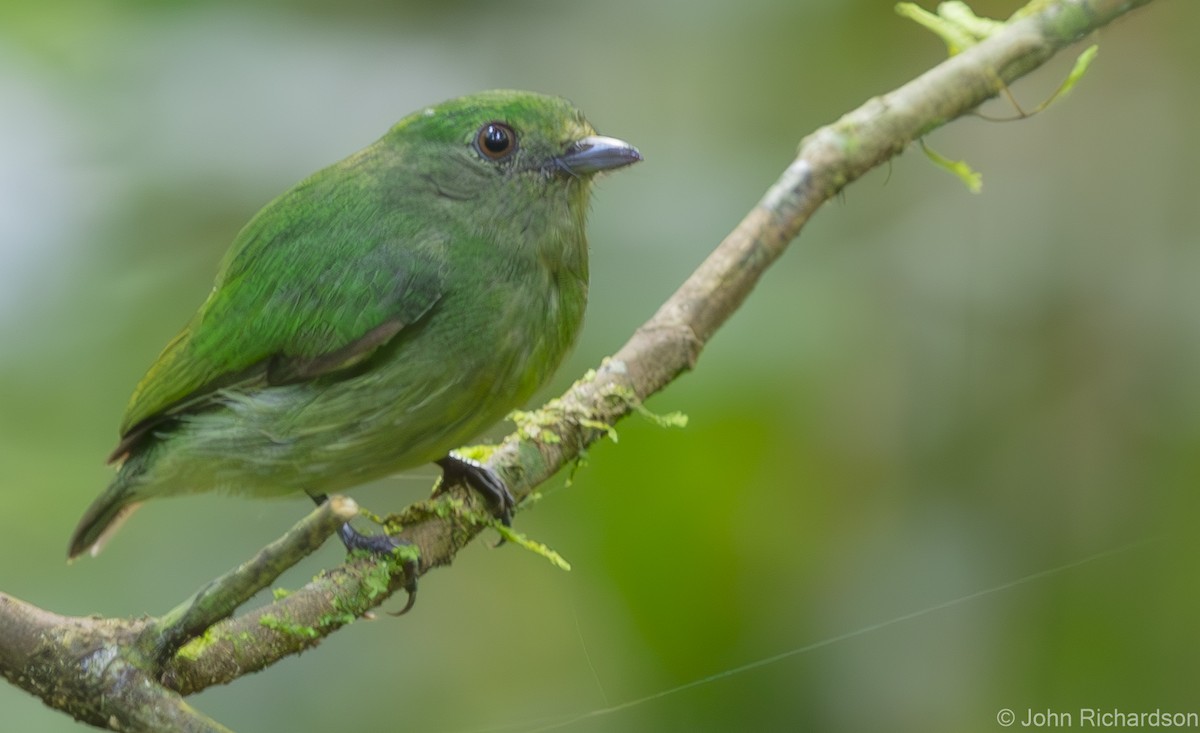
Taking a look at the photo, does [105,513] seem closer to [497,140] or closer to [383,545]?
[383,545]

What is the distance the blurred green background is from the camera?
2.86 m

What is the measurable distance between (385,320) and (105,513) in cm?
76

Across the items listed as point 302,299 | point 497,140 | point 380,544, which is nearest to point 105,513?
point 302,299

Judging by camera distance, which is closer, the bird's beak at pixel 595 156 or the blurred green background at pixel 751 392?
the bird's beak at pixel 595 156

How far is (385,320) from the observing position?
2426 mm

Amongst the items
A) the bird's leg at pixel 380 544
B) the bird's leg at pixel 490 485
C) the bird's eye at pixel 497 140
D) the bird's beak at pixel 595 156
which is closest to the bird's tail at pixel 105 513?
the bird's leg at pixel 380 544

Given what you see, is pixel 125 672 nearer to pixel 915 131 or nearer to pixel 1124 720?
pixel 915 131

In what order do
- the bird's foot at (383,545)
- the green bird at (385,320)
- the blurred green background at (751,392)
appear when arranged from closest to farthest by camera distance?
the bird's foot at (383,545)
the green bird at (385,320)
the blurred green background at (751,392)

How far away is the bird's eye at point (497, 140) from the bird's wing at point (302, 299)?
217 millimetres

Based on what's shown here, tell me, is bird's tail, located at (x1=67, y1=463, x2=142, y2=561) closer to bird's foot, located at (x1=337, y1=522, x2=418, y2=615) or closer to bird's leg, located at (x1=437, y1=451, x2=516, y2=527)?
bird's foot, located at (x1=337, y1=522, x2=418, y2=615)

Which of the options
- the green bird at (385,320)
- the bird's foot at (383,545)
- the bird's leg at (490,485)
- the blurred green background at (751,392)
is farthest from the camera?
the blurred green background at (751,392)

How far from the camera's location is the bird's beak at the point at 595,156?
8.46 ft

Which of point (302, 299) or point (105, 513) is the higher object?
point (302, 299)

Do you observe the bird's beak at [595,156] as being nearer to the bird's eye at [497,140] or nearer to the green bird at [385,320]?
the green bird at [385,320]
